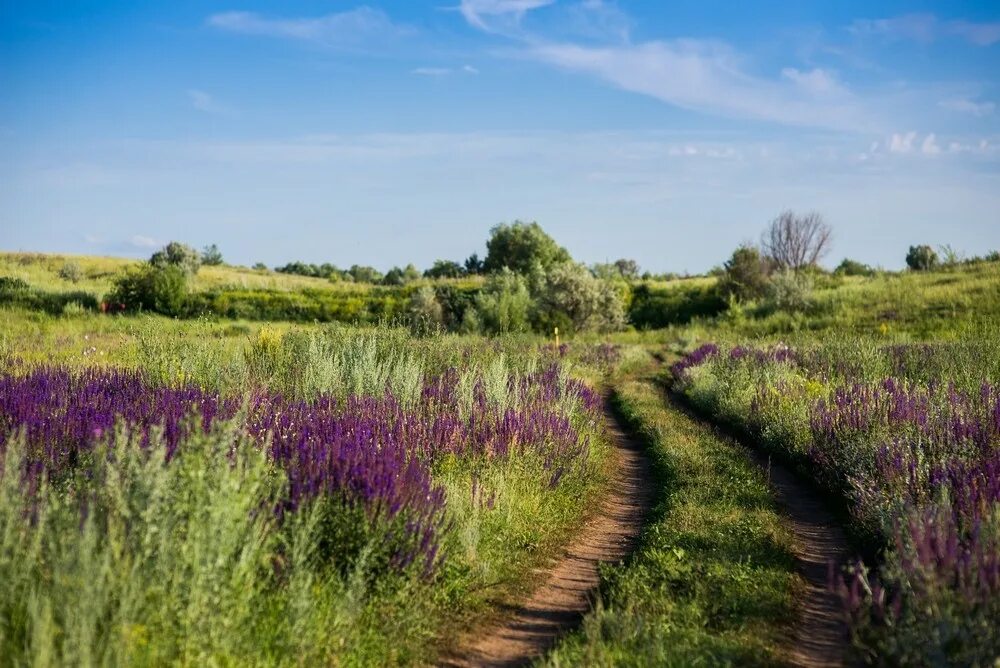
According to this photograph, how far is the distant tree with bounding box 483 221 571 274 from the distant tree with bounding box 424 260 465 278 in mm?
6550

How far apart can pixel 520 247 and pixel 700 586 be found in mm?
56287

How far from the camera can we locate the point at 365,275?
3066 inches

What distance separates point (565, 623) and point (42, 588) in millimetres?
3455

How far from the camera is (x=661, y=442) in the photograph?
12.3 m

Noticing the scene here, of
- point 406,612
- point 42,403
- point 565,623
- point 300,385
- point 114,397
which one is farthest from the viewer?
point 300,385

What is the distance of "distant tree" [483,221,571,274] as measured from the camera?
60828 millimetres

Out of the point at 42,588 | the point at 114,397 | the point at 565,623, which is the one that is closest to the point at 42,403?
the point at 114,397

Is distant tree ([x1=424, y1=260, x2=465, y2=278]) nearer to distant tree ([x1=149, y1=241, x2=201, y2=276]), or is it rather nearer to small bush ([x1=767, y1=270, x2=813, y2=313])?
distant tree ([x1=149, y1=241, x2=201, y2=276])

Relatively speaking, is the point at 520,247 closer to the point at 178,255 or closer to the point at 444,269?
the point at 444,269

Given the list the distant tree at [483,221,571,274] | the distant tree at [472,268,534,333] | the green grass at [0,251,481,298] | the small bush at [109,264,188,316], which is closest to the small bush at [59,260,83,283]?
the green grass at [0,251,481,298]

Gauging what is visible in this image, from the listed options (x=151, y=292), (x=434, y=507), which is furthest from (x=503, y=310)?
(x=434, y=507)

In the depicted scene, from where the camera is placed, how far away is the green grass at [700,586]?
199 inches

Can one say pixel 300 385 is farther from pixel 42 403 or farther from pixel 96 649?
pixel 96 649

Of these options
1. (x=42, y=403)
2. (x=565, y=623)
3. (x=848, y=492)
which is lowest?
(x=565, y=623)
